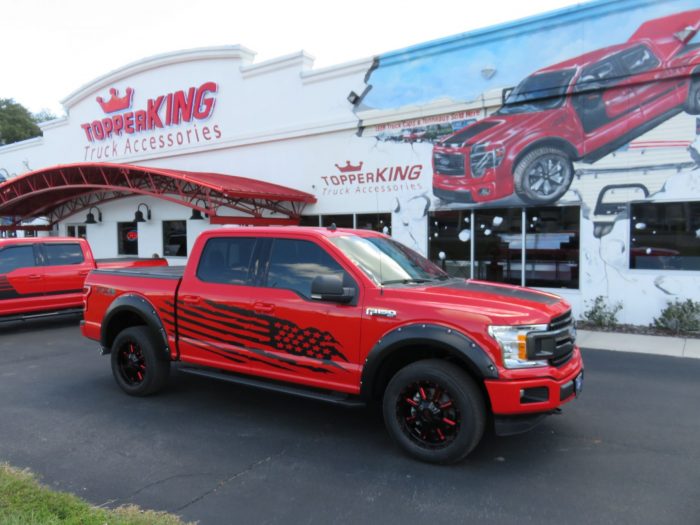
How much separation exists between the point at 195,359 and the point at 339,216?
902 centimetres

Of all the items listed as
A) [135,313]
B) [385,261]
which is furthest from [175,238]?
[385,261]

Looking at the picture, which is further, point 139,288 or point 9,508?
point 139,288

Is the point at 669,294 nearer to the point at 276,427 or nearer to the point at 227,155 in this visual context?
the point at 276,427

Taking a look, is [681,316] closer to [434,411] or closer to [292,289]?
[434,411]

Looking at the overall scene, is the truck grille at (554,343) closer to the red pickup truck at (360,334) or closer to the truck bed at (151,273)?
the red pickup truck at (360,334)

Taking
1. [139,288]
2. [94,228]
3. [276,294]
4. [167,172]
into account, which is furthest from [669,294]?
[94,228]

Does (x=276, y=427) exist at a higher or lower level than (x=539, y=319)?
lower

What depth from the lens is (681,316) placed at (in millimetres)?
9289

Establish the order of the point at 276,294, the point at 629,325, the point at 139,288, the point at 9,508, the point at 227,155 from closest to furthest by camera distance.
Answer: the point at 9,508
the point at 276,294
the point at 139,288
the point at 629,325
the point at 227,155

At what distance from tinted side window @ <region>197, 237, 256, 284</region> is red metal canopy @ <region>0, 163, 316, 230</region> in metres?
6.96

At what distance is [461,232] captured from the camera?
12.0 m

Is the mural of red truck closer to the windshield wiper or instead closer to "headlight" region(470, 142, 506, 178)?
"headlight" region(470, 142, 506, 178)

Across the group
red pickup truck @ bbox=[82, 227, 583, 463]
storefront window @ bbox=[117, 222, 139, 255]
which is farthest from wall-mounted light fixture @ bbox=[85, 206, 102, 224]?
red pickup truck @ bbox=[82, 227, 583, 463]

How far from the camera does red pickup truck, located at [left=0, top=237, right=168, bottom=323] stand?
10.1 meters
